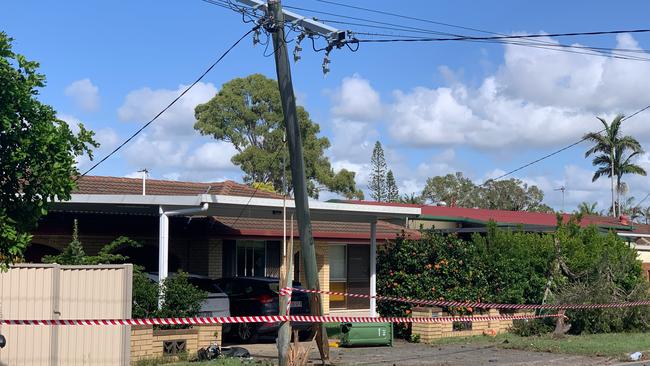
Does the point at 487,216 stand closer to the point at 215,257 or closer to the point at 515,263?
the point at 515,263

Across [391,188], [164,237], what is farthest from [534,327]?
[391,188]

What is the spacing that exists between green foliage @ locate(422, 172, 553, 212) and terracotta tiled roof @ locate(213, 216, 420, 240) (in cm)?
4529

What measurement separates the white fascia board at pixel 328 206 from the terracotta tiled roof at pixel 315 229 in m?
2.30

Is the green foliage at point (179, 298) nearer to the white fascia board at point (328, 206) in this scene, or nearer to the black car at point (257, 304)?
the white fascia board at point (328, 206)

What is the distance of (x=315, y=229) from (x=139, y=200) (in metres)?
9.49

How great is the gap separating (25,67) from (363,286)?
21.7 m

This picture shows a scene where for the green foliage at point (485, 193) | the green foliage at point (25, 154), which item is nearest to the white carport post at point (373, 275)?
the green foliage at point (25, 154)

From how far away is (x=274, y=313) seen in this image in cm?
1861

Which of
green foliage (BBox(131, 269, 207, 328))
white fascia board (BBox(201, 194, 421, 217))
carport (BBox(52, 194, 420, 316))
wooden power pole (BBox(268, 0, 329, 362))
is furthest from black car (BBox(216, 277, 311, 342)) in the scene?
wooden power pole (BBox(268, 0, 329, 362))

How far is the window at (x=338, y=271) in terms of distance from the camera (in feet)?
93.4

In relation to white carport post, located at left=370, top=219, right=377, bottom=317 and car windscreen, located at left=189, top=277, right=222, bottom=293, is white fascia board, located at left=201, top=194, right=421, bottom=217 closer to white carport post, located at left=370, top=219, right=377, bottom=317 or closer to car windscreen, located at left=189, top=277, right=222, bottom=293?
white carport post, located at left=370, top=219, right=377, bottom=317

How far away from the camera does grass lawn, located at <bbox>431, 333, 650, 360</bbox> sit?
55.1 ft

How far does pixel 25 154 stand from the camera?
8320 mm

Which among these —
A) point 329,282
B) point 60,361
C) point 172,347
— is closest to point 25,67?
point 60,361
